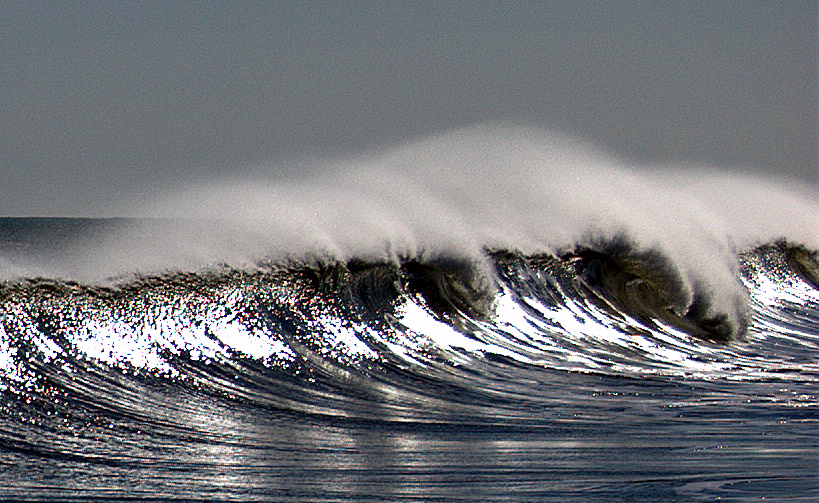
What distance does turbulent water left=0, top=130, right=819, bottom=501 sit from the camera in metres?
4.35

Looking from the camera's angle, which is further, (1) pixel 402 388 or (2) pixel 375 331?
(2) pixel 375 331

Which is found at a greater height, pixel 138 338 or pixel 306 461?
pixel 138 338

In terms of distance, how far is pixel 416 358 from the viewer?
7.62 metres

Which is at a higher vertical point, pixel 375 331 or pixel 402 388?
pixel 375 331

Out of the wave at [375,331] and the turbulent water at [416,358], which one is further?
the wave at [375,331]

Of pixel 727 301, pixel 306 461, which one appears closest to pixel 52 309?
pixel 306 461

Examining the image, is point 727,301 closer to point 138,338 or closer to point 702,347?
point 702,347

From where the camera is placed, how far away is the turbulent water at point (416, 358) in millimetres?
4352

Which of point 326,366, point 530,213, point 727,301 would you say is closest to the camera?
point 326,366

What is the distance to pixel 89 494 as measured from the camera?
12.9ft

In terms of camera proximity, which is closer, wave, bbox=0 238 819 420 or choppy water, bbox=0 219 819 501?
choppy water, bbox=0 219 819 501

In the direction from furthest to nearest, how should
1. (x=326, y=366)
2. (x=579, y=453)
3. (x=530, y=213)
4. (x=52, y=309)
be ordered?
1. (x=530, y=213)
2. (x=52, y=309)
3. (x=326, y=366)
4. (x=579, y=453)

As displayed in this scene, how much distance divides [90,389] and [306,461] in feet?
6.84

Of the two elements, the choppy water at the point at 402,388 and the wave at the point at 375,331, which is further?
the wave at the point at 375,331
